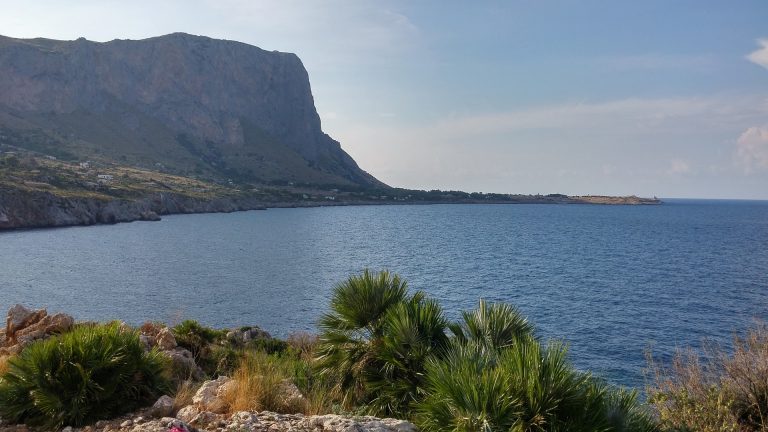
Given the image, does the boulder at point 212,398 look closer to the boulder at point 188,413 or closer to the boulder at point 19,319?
the boulder at point 188,413

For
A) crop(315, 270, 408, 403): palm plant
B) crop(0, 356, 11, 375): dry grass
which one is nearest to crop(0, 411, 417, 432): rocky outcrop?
crop(315, 270, 408, 403): palm plant

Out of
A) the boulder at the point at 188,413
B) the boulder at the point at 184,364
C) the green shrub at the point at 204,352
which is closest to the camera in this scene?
the boulder at the point at 188,413

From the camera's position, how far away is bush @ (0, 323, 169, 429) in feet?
24.4

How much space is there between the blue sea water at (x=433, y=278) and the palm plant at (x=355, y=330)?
2.96m

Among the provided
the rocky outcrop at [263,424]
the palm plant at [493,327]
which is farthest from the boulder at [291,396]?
the palm plant at [493,327]

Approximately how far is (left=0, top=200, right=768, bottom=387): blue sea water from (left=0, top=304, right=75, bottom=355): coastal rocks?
7908mm

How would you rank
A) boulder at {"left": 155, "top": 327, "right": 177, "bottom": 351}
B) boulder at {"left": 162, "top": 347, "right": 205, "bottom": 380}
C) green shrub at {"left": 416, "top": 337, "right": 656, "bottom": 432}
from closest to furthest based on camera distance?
green shrub at {"left": 416, "top": 337, "right": 656, "bottom": 432}
boulder at {"left": 162, "top": 347, "right": 205, "bottom": 380}
boulder at {"left": 155, "top": 327, "right": 177, "bottom": 351}

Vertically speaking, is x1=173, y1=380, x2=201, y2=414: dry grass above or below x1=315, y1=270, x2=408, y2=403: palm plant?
below

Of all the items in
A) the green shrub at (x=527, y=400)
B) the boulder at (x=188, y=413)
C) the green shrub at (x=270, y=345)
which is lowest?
the green shrub at (x=270, y=345)

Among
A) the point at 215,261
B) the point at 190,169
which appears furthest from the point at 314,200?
the point at 215,261

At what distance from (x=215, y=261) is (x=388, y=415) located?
52.0 m

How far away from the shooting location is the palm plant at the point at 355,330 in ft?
29.6

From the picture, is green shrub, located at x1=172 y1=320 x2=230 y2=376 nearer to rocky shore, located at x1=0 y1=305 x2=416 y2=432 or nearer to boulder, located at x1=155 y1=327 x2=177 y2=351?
boulder, located at x1=155 y1=327 x2=177 y2=351

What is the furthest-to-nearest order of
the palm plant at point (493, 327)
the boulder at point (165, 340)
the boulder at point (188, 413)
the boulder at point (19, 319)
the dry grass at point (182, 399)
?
the boulder at point (19, 319), the boulder at point (165, 340), the palm plant at point (493, 327), the dry grass at point (182, 399), the boulder at point (188, 413)
